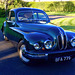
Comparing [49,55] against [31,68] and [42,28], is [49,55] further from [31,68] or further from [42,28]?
[42,28]

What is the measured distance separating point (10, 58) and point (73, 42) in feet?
6.68

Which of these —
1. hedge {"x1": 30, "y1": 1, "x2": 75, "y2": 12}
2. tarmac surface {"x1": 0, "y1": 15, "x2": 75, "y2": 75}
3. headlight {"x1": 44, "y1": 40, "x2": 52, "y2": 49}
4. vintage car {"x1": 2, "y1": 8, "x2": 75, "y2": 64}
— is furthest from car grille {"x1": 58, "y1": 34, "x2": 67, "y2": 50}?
hedge {"x1": 30, "y1": 1, "x2": 75, "y2": 12}

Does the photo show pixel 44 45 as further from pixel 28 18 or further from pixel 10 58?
pixel 28 18

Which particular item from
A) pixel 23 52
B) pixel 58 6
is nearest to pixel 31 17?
pixel 23 52

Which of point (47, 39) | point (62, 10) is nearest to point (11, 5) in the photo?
point (62, 10)

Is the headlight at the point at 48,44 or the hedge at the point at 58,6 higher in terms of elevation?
the hedge at the point at 58,6

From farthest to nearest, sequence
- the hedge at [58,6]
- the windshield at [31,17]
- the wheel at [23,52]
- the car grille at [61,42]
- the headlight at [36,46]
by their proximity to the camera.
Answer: the hedge at [58,6] < the windshield at [31,17] < the wheel at [23,52] < the car grille at [61,42] < the headlight at [36,46]

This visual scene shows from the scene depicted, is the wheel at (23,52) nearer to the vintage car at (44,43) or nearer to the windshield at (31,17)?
the vintage car at (44,43)

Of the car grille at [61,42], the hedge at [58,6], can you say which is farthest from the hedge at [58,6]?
the car grille at [61,42]

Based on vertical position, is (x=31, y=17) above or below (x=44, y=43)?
above

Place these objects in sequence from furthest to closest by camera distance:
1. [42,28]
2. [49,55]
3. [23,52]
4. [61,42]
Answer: [42,28] → [23,52] → [61,42] → [49,55]

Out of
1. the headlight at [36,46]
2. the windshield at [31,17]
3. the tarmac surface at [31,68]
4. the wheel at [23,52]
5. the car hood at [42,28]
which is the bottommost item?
the tarmac surface at [31,68]

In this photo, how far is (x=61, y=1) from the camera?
41688mm

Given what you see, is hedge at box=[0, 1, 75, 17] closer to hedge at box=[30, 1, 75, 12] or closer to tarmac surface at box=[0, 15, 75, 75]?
hedge at box=[30, 1, 75, 12]
